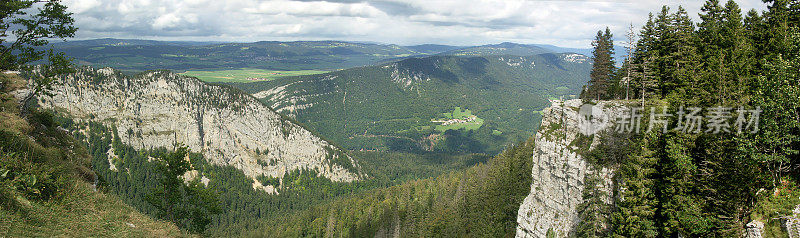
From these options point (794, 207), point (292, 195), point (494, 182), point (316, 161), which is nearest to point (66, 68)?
point (794, 207)

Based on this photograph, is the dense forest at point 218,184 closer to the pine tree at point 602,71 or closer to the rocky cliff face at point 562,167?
the rocky cliff face at point 562,167

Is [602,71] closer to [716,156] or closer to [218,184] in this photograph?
[716,156]

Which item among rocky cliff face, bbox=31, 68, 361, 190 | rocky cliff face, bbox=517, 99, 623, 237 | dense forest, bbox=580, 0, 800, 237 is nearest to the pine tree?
dense forest, bbox=580, 0, 800, 237

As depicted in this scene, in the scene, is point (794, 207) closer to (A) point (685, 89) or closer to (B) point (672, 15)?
(A) point (685, 89)

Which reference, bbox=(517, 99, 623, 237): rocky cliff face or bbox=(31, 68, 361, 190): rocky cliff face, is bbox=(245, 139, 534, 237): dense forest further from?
bbox=(31, 68, 361, 190): rocky cliff face

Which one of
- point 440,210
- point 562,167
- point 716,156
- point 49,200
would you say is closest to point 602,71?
point 562,167

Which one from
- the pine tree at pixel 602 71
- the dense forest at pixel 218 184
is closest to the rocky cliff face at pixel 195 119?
the dense forest at pixel 218 184
